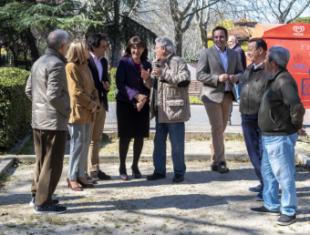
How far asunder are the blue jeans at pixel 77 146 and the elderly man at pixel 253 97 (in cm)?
176

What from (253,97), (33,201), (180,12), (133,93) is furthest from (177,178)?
(180,12)

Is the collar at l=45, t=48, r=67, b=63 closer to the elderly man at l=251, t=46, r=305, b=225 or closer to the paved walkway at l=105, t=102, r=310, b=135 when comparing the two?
the elderly man at l=251, t=46, r=305, b=225

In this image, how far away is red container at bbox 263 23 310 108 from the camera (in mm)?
11023

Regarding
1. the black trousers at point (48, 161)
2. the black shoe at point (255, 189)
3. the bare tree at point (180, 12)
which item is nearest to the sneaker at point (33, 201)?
the black trousers at point (48, 161)

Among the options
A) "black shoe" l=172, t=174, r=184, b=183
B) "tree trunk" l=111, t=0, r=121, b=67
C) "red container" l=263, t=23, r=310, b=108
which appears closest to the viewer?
"black shoe" l=172, t=174, r=184, b=183

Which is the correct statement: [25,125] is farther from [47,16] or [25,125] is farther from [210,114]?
[47,16]

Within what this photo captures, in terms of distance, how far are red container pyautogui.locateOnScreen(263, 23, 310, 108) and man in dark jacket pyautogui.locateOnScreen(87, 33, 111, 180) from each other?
5015mm

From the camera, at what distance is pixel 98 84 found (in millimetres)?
6750

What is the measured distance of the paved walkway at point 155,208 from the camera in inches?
200

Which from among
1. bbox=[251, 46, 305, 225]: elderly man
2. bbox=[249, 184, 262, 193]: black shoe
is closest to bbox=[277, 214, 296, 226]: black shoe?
bbox=[251, 46, 305, 225]: elderly man

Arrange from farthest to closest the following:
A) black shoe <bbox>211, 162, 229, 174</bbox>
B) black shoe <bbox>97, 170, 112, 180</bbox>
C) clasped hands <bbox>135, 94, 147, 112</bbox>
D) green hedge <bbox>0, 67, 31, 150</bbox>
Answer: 1. green hedge <bbox>0, 67, 31, 150</bbox>
2. black shoe <bbox>211, 162, 229, 174</bbox>
3. black shoe <bbox>97, 170, 112, 180</bbox>
4. clasped hands <bbox>135, 94, 147, 112</bbox>

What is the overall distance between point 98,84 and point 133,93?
1.43ft

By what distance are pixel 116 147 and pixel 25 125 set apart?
79.4 inches

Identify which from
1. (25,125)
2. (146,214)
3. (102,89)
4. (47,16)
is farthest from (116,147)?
(47,16)
